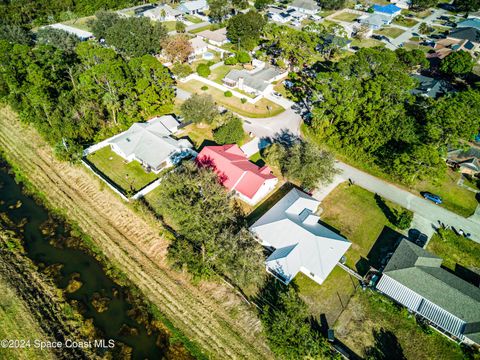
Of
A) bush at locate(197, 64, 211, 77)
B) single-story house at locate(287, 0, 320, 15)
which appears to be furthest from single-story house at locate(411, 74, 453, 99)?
single-story house at locate(287, 0, 320, 15)

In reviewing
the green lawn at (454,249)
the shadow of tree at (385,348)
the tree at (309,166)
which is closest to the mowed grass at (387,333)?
the shadow of tree at (385,348)

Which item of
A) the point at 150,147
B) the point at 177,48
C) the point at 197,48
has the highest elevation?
the point at 177,48

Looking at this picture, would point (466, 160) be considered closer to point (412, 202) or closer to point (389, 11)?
point (412, 202)

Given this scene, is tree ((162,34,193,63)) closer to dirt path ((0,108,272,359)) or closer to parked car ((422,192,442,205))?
dirt path ((0,108,272,359))

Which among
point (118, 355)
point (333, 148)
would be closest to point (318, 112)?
point (333, 148)

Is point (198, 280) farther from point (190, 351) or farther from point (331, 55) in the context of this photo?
point (331, 55)

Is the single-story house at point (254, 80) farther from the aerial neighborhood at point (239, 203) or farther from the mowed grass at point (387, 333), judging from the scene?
the mowed grass at point (387, 333)

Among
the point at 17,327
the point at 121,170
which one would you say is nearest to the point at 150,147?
the point at 121,170

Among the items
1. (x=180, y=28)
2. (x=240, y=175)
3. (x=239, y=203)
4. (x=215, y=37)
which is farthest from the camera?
(x=180, y=28)
